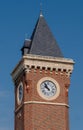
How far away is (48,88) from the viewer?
2021 inches

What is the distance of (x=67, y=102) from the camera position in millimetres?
51750

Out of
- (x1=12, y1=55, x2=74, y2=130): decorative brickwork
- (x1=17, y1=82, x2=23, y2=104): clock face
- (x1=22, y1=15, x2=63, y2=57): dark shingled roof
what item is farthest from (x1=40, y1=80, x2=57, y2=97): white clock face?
(x1=22, y1=15, x2=63, y2=57): dark shingled roof

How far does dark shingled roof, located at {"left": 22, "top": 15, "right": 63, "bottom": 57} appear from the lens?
2083 inches

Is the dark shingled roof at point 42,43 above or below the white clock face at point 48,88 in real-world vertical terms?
above

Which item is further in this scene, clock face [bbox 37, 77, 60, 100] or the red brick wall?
clock face [bbox 37, 77, 60, 100]

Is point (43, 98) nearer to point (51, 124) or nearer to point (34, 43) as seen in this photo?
point (51, 124)

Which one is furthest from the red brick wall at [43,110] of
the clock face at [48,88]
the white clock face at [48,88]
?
the white clock face at [48,88]

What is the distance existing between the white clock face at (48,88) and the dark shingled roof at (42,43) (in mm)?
3255

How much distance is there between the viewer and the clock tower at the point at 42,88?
4988 cm

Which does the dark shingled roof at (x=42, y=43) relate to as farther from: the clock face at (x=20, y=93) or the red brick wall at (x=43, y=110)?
the clock face at (x=20, y=93)

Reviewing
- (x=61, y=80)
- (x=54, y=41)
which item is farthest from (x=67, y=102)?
(x=54, y=41)

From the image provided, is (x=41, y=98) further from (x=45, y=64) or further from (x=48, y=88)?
(x=45, y=64)

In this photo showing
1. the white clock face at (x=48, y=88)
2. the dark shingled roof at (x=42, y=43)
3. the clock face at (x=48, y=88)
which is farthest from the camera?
the dark shingled roof at (x=42, y=43)

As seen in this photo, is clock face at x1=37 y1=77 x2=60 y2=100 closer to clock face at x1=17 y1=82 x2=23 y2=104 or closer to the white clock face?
the white clock face
